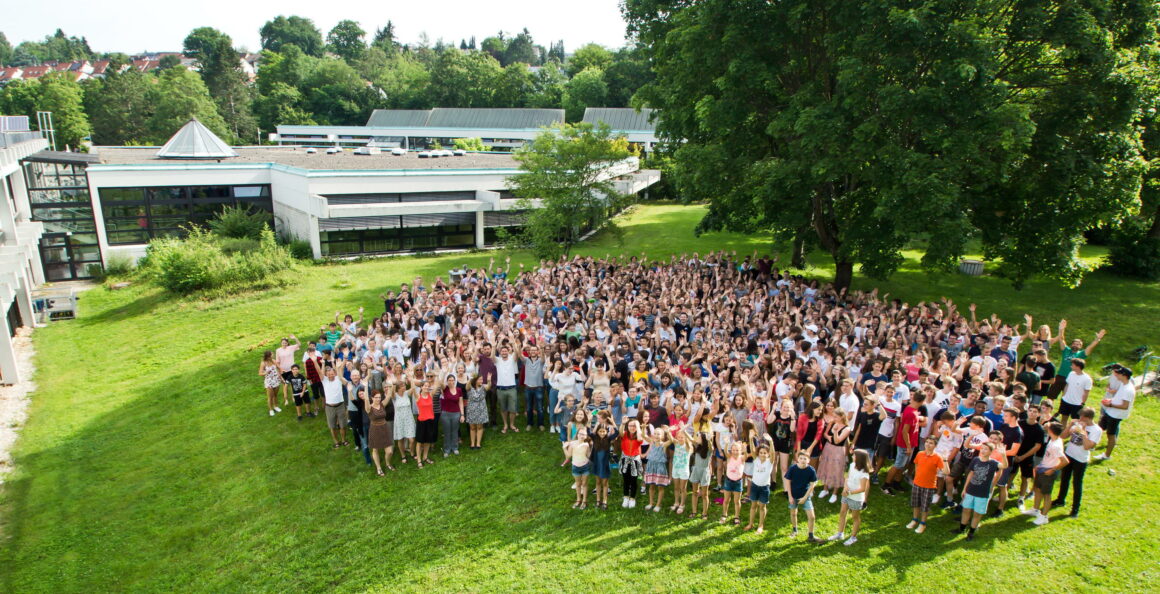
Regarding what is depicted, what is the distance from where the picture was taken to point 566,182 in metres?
22.5

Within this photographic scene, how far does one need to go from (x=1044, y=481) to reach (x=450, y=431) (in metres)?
8.65

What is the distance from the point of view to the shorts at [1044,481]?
8027mm

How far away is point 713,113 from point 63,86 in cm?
7997

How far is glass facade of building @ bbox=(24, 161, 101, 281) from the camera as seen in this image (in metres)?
25.6

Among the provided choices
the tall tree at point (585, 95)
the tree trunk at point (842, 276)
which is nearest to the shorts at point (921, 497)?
the tree trunk at point (842, 276)

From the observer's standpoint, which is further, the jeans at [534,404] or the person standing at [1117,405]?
the jeans at [534,404]

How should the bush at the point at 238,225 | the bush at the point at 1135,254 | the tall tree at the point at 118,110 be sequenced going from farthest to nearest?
the tall tree at the point at 118,110
the bush at the point at 238,225
the bush at the point at 1135,254

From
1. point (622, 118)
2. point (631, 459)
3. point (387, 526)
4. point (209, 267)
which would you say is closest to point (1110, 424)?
point (631, 459)

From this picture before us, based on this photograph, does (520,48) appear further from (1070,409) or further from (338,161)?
(1070,409)

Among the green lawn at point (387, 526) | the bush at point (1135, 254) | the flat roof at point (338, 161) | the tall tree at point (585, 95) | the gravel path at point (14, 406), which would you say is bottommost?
the gravel path at point (14, 406)

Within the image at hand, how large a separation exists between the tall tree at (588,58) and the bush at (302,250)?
239 ft

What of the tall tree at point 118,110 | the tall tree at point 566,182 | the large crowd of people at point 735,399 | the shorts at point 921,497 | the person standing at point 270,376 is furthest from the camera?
the tall tree at point 118,110

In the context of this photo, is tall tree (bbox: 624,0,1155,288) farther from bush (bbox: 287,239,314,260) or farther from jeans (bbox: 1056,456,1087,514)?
bush (bbox: 287,239,314,260)

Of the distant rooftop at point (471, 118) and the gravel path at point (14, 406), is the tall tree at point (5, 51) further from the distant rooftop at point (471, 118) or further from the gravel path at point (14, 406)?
the gravel path at point (14, 406)
